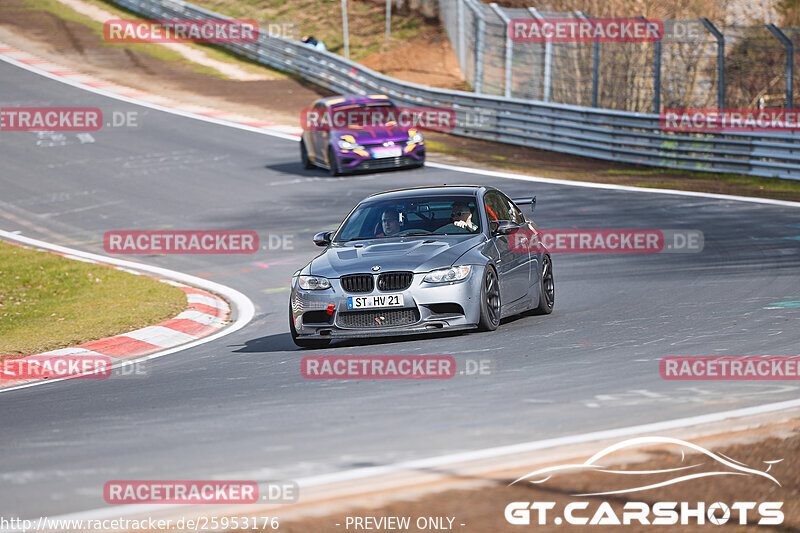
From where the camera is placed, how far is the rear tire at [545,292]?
11.7 m

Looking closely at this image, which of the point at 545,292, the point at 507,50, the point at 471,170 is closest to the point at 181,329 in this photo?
the point at 545,292

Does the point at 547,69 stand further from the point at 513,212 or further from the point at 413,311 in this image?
the point at 413,311

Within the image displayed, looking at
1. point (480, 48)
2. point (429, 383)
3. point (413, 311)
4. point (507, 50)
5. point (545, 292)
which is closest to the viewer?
point (429, 383)

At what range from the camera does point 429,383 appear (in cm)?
800

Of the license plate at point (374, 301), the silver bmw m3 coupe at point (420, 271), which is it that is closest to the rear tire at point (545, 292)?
the silver bmw m3 coupe at point (420, 271)

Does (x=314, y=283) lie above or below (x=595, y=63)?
below

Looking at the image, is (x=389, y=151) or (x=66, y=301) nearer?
(x=66, y=301)

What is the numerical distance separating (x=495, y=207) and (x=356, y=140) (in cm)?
1401

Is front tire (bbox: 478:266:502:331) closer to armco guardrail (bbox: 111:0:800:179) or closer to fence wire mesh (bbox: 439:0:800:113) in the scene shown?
armco guardrail (bbox: 111:0:800:179)

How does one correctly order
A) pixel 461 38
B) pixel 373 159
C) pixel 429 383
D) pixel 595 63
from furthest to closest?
pixel 461 38
pixel 595 63
pixel 373 159
pixel 429 383

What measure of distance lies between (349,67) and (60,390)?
95.0ft

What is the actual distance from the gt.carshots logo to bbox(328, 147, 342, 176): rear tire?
20.2 m

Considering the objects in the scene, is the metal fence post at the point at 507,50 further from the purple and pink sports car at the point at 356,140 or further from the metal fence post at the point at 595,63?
the purple and pink sports car at the point at 356,140

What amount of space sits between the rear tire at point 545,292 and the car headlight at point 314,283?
8.47 ft
